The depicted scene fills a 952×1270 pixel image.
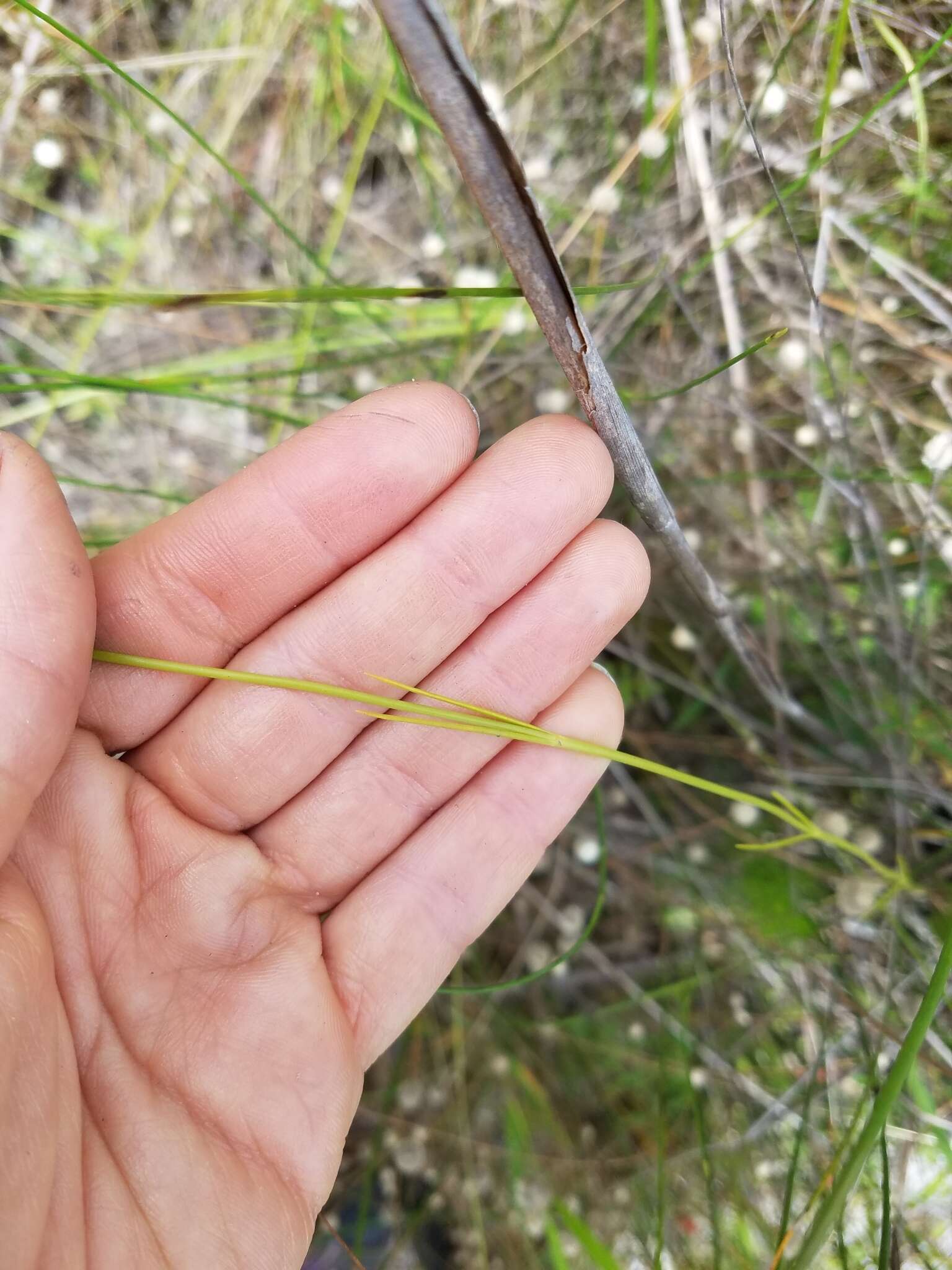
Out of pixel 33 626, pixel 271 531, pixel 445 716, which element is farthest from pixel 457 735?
pixel 33 626

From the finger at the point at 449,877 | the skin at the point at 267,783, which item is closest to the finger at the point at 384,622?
the skin at the point at 267,783

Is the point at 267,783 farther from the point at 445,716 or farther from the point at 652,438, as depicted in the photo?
the point at 652,438

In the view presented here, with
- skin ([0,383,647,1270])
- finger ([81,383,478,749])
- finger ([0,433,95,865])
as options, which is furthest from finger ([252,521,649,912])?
finger ([0,433,95,865])

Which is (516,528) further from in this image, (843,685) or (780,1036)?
(780,1036)

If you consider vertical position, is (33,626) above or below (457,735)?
above

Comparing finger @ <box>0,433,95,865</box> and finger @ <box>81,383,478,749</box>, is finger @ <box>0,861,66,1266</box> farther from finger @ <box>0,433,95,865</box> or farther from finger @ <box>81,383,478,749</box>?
finger @ <box>81,383,478,749</box>
